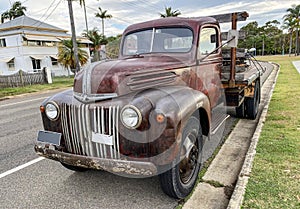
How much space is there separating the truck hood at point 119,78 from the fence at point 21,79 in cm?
1552

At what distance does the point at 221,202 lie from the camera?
2824 mm

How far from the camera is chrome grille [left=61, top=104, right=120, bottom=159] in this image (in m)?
2.58

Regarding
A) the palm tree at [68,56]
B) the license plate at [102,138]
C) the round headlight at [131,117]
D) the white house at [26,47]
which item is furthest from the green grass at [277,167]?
the white house at [26,47]

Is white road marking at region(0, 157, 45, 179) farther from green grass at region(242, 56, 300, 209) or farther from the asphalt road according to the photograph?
green grass at region(242, 56, 300, 209)

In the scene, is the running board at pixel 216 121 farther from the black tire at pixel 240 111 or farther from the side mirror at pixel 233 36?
the black tire at pixel 240 111

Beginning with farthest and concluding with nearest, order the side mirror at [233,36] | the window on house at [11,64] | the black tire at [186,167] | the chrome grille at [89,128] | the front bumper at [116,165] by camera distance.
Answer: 1. the window on house at [11,64]
2. the side mirror at [233,36]
3. the black tire at [186,167]
4. the chrome grille at [89,128]
5. the front bumper at [116,165]

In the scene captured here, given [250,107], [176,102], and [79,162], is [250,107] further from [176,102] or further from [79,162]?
[79,162]

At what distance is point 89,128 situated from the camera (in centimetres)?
271

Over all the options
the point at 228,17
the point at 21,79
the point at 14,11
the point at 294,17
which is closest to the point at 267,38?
the point at 294,17

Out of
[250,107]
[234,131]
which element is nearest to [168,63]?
[234,131]

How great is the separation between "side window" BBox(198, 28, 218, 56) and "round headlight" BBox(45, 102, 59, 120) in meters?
2.28

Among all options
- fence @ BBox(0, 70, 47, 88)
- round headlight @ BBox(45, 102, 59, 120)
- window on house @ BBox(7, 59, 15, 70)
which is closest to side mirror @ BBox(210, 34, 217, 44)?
round headlight @ BBox(45, 102, 59, 120)

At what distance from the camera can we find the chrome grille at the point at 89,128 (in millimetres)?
2582

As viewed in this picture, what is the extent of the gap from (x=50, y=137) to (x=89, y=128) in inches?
23.7
